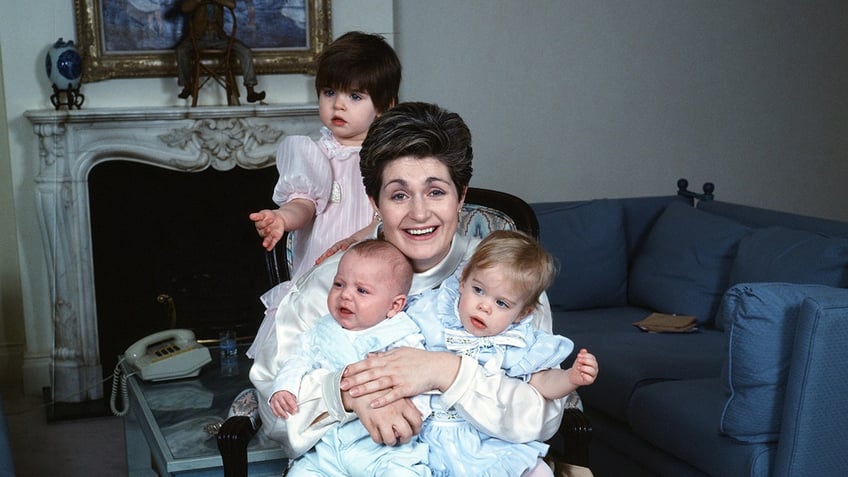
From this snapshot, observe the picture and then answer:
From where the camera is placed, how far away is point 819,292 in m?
2.60

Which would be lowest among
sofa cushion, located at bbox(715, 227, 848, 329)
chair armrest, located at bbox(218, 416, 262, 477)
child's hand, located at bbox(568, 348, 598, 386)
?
chair armrest, located at bbox(218, 416, 262, 477)

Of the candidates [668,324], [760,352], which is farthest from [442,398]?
[668,324]

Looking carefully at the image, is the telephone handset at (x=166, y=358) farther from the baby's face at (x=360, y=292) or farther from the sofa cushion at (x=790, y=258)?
the sofa cushion at (x=790, y=258)

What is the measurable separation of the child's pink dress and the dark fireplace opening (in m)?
2.19

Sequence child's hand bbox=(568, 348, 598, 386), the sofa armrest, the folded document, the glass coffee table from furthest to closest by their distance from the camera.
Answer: the folded document → the sofa armrest → the glass coffee table → child's hand bbox=(568, 348, 598, 386)

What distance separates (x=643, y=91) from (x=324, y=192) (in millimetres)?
3268

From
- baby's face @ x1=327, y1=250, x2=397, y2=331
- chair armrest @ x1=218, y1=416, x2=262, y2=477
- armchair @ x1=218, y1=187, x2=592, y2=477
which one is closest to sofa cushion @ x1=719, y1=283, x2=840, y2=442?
armchair @ x1=218, y1=187, x2=592, y2=477

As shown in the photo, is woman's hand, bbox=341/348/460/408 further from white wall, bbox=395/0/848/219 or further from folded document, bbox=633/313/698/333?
white wall, bbox=395/0/848/219

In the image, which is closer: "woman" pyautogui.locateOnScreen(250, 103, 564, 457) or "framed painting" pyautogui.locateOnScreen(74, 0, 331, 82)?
"woman" pyautogui.locateOnScreen(250, 103, 564, 457)

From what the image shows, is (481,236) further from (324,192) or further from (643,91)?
(643,91)

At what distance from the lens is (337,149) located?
2693 mm

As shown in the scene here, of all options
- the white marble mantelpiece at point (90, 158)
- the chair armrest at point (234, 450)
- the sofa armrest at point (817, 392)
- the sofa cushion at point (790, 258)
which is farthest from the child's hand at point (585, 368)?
the white marble mantelpiece at point (90, 158)

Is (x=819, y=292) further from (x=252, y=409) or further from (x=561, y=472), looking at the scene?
(x=252, y=409)

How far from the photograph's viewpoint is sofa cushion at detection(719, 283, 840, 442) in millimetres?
2613
